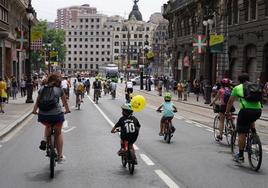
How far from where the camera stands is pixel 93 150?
13.0 m

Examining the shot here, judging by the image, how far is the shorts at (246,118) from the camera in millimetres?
10477

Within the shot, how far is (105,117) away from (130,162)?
14274mm

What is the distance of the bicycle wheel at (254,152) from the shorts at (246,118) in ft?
0.75

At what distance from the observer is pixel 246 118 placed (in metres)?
10.5

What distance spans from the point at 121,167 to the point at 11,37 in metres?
40.1

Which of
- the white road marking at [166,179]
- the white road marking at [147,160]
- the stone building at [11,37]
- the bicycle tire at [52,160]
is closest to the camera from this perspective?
the white road marking at [166,179]

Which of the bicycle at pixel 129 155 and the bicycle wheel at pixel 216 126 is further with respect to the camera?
the bicycle wheel at pixel 216 126

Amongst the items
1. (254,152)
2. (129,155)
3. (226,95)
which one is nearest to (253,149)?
(254,152)

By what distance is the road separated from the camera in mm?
9133

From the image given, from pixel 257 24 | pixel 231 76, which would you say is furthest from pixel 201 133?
pixel 231 76

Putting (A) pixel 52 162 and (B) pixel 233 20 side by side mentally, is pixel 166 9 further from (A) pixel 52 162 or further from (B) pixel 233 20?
(A) pixel 52 162

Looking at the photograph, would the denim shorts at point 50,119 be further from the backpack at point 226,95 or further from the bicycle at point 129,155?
the backpack at point 226,95

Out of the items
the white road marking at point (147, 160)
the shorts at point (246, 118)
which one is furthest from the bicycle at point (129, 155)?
the shorts at point (246, 118)

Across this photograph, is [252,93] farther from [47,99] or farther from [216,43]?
[216,43]
